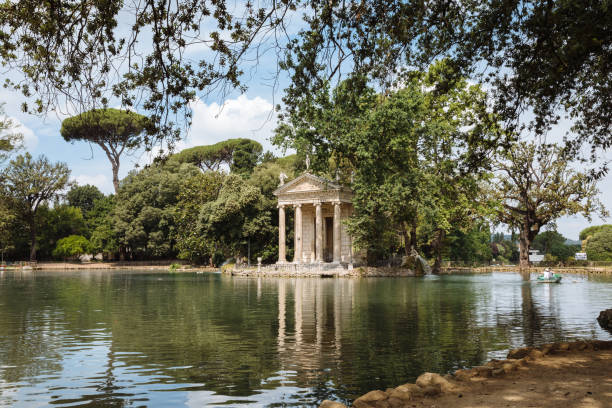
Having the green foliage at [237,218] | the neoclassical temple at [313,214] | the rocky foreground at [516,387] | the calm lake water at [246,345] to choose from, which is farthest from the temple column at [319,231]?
the rocky foreground at [516,387]

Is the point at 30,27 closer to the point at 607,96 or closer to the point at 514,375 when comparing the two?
the point at 514,375

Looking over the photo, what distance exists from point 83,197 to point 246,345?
295 ft

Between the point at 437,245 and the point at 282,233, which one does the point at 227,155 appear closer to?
the point at 282,233

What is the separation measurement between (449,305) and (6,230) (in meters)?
65.8

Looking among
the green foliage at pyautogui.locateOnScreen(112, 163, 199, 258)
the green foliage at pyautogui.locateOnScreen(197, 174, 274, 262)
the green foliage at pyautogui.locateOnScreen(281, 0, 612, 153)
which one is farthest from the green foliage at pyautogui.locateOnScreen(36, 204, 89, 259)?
→ the green foliage at pyautogui.locateOnScreen(281, 0, 612, 153)

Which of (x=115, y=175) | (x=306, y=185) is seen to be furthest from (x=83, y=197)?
(x=306, y=185)

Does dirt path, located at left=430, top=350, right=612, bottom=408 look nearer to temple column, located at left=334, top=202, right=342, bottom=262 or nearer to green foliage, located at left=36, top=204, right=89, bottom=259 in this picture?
temple column, located at left=334, top=202, right=342, bottom=262

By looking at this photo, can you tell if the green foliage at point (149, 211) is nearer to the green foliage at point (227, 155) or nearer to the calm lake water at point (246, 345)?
the green foliage at point (227, 155)

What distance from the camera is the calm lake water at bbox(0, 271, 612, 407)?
24.8 feet

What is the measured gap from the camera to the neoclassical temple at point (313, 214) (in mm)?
53062

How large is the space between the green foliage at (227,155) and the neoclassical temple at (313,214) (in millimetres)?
22176

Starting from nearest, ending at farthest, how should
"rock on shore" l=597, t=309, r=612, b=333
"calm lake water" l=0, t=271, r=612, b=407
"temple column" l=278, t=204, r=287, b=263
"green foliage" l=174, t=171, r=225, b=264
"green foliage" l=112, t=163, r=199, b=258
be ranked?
1. "calm lake water" l=0, t=271, r=612, b=407
2. "rock on shore" l=597, t=309, r=612, b=333
3. "temple column" l=278, t=204, r=287, b=263
4. "green foliage" l=174, t=171, r=225, b=264
5. "green foliage" l=112, t=163, r=199, b=258

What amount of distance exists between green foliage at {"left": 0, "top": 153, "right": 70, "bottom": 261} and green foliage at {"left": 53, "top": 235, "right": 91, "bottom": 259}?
4.04 metres

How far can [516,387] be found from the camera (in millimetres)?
6500
